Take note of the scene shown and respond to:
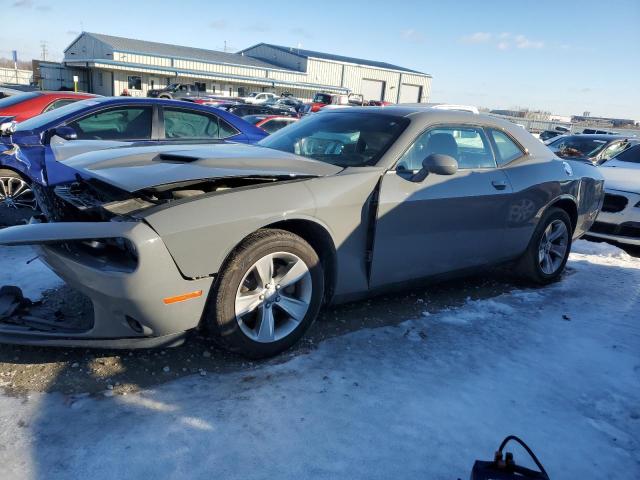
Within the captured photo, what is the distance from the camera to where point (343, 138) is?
3.85m

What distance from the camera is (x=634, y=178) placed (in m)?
7.11

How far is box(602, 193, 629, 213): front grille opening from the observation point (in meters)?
6.66

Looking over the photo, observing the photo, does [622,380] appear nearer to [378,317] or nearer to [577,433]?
[577,433]

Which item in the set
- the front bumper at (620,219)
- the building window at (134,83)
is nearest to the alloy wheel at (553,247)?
the front bumper at (620,219)

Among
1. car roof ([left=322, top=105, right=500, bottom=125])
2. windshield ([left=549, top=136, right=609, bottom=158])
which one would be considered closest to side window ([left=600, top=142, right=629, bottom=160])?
windshield ([left=549, top=136, right=609, bottom=158])

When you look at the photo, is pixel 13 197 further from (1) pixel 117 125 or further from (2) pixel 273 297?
(2) pixel 273 297

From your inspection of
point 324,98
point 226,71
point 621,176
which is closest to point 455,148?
point 621,176

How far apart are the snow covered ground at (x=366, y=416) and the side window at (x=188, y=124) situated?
11.2 ft

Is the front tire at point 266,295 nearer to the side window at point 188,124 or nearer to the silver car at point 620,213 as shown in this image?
the side window at point 188,124

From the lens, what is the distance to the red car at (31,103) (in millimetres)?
6469

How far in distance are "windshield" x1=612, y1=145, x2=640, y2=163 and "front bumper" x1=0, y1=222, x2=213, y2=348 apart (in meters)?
8.01

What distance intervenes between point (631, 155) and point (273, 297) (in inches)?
307

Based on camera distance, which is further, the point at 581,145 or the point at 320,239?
the point at 581,145

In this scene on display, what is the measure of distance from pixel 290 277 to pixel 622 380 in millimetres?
2153
